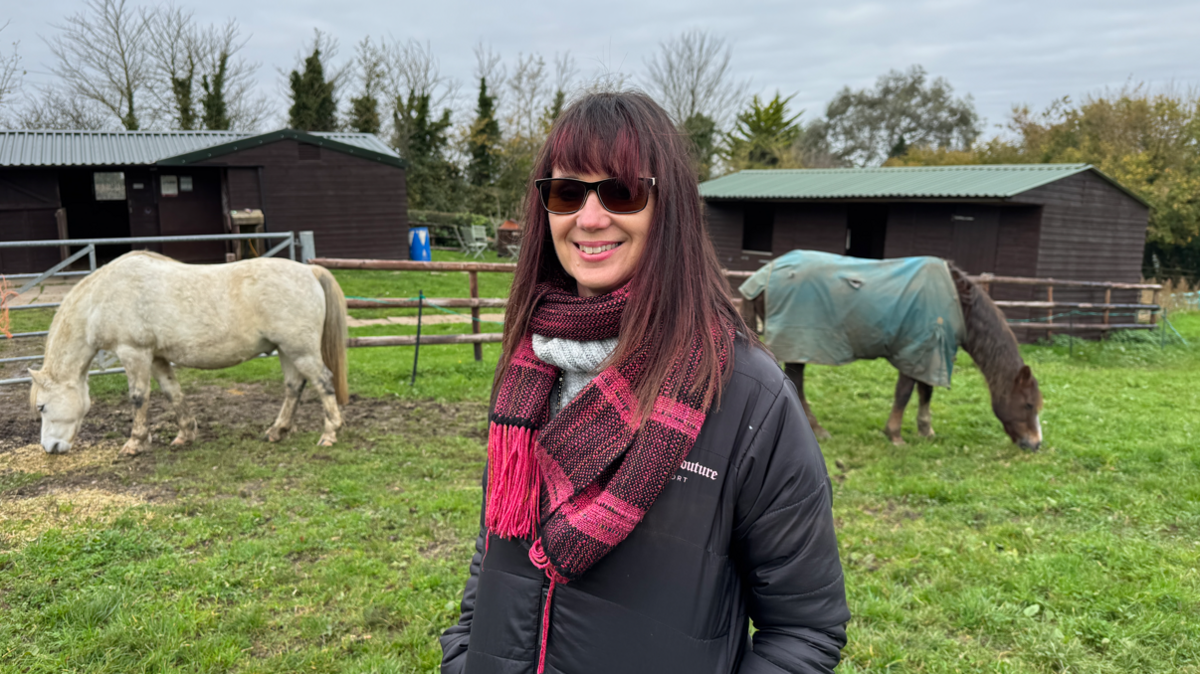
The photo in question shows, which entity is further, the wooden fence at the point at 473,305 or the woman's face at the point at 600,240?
the wooden fence at the point at 473,305

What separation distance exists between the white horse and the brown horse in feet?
13.0

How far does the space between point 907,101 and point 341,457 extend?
1637 inches

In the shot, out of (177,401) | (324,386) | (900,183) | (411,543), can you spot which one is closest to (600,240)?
(411,543)

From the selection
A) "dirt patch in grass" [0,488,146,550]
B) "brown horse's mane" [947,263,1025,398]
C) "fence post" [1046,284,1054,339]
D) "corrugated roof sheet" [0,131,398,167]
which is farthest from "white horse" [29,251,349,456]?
"corrugated roof sheet" [0,131,398,167]

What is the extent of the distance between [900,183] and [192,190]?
622 inches

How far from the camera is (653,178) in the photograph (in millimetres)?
1257

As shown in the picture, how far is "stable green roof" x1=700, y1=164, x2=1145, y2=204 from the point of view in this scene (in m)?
12.6

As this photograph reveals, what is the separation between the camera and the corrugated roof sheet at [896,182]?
497 inches

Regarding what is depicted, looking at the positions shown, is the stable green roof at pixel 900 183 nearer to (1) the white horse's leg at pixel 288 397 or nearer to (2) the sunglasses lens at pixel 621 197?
(1) the white horse's leg at pixel 288 397

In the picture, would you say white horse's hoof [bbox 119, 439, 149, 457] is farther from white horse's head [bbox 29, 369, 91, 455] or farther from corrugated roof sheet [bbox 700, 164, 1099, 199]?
corrugated roof sheet [bbox 700, 164, 1099, 199]

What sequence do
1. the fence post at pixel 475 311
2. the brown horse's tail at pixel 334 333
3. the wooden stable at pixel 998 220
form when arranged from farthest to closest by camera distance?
the wooden stable at pixel 998 220
the fence post at pixel 475 311
the brown horse's tail at pixel 334 333

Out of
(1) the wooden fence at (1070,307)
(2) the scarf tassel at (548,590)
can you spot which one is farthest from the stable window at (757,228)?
(2) the scarf tassel at (548,590)

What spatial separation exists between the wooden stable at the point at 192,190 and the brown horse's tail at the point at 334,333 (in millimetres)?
10561

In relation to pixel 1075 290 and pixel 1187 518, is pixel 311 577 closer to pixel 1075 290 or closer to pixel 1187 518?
pixel 1187 518
